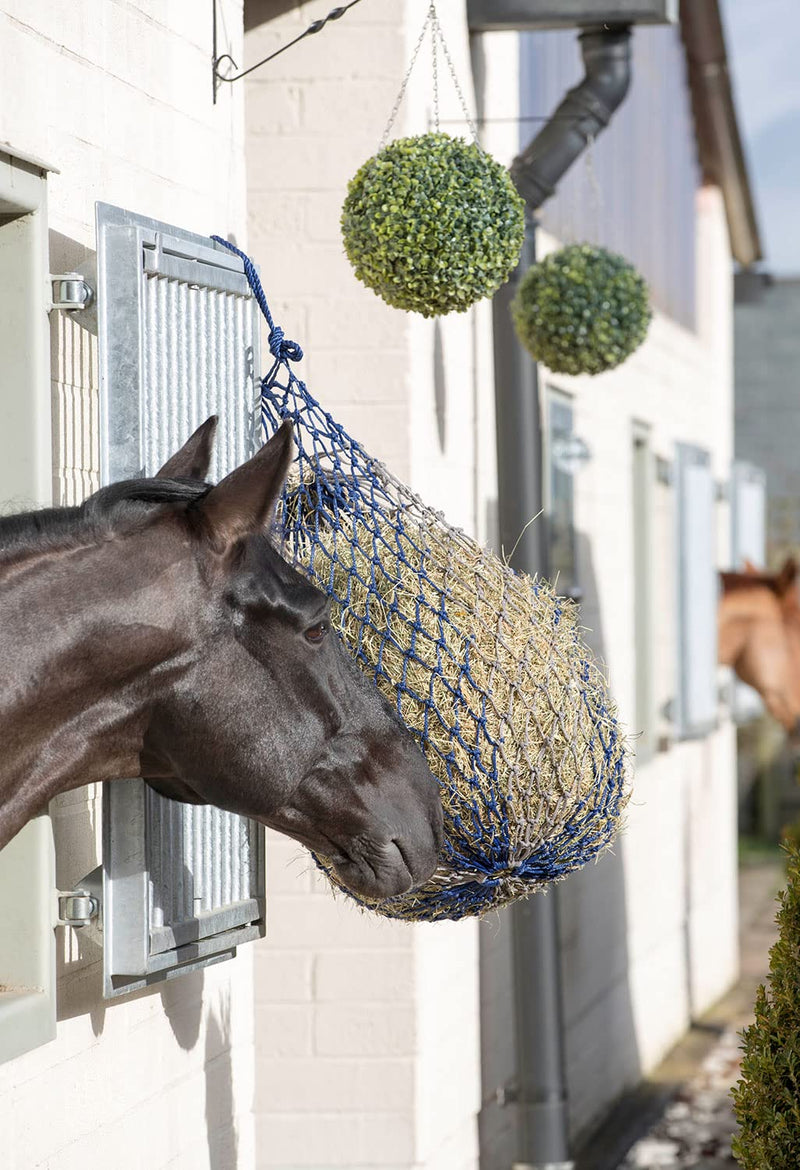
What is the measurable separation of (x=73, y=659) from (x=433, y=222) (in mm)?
1599

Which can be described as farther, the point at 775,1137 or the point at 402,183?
the point at 402,183

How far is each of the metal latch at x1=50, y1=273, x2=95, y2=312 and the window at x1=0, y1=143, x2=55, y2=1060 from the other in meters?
0.04

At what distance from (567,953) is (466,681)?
4253mm

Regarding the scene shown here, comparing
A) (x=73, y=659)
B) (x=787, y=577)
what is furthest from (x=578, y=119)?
(x=787, y=577)

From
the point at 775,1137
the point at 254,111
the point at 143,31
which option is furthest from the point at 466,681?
the point at 254,111

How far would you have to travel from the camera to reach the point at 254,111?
→ 4648 millimetres

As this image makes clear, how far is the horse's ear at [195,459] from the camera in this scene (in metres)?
2.43

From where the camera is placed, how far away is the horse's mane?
2.17 metres

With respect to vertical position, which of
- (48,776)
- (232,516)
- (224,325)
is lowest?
(48,776)

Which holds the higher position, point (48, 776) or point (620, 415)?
point (620, 415)

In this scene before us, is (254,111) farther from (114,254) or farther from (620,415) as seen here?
(620,415)

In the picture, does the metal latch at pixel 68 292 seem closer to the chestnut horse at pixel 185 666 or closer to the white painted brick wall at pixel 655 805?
the chestnut horse at pixel 185 666

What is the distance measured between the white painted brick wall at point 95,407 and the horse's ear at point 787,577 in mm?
5610

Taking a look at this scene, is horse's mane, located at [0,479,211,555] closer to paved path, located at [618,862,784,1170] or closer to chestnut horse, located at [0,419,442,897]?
chestnut horse, located at [0,419,442,897]
